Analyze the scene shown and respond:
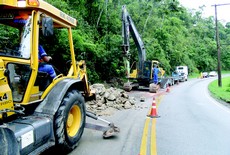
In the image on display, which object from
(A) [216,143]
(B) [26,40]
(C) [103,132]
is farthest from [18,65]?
(A) [216,143]

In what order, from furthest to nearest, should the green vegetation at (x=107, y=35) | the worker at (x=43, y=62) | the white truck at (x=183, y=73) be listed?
the white truck at (x=183, y=73) → the green vegetation at (x=107, y=35) → the worker at (x=43, y=62)

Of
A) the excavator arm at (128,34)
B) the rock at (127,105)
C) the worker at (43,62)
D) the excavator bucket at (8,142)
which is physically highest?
the excavator arm at (128,34)

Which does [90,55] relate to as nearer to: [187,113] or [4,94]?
[187,113]

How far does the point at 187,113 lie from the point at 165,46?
30.4 m

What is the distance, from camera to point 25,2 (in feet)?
14.6

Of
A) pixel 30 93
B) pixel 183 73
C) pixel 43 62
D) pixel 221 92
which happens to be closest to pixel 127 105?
pixel 43 62

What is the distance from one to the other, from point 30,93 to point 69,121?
127 cm

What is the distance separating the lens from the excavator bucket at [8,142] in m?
3.36

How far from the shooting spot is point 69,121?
555cm

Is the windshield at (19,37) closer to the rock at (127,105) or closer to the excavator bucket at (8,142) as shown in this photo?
the excavator bucket at (8,142)

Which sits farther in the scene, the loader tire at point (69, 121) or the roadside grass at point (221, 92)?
the roadside grass at point (221, 92)

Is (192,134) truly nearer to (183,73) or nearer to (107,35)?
(107,35)

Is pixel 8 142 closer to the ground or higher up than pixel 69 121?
higher up

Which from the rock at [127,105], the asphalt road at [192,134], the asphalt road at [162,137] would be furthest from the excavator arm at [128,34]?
the asphalt road at [162,137]
